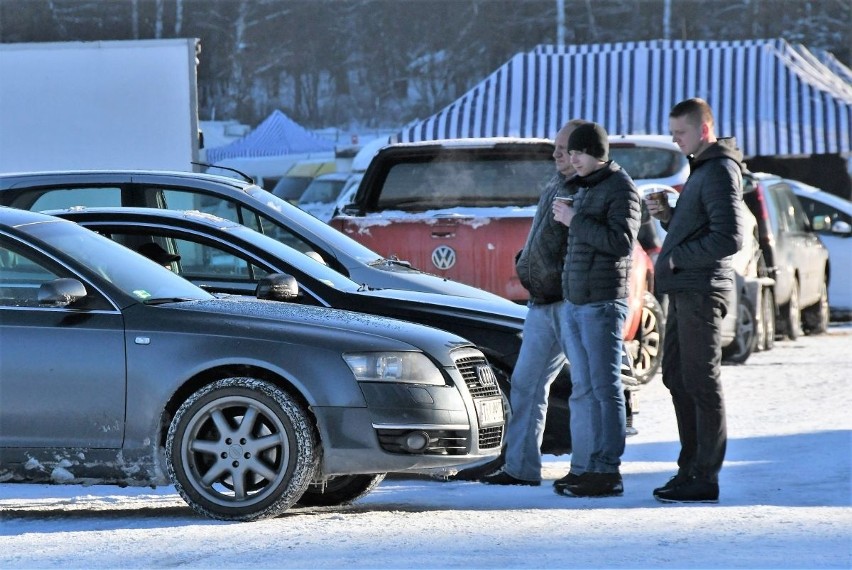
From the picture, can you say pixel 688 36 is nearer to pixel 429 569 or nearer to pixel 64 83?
pixel 64 83

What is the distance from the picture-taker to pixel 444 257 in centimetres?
1184

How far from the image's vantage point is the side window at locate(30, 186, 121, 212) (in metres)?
10.2

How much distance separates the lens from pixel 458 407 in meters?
7.58

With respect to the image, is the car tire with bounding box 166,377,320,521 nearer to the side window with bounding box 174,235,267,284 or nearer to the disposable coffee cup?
the disposable coffee cup

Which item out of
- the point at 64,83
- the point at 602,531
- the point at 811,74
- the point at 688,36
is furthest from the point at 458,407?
the point at 688,36

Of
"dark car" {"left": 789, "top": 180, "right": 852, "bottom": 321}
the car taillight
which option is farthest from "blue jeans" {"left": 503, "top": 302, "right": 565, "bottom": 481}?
"dark car" {"left": 789, "top": 180, "right": 852, "bottom": 321}

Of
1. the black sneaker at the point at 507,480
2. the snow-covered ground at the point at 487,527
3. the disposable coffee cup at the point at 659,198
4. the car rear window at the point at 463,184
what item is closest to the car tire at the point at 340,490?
the snow-covered ground at the point at 487,527

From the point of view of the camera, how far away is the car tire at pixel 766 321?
16.7 metres

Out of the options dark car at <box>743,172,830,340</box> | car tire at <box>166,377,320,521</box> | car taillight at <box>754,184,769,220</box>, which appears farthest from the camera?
dark car at <box>743,172,830,340</box>

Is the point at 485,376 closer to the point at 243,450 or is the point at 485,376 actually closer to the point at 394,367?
the point at 394,367

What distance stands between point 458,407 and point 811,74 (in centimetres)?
2326

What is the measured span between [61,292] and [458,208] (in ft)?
16.8

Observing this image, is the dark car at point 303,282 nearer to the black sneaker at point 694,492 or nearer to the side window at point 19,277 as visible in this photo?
the black sneaker at point 694,492

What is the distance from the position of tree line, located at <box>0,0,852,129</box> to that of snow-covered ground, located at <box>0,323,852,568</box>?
4745 centimetres
